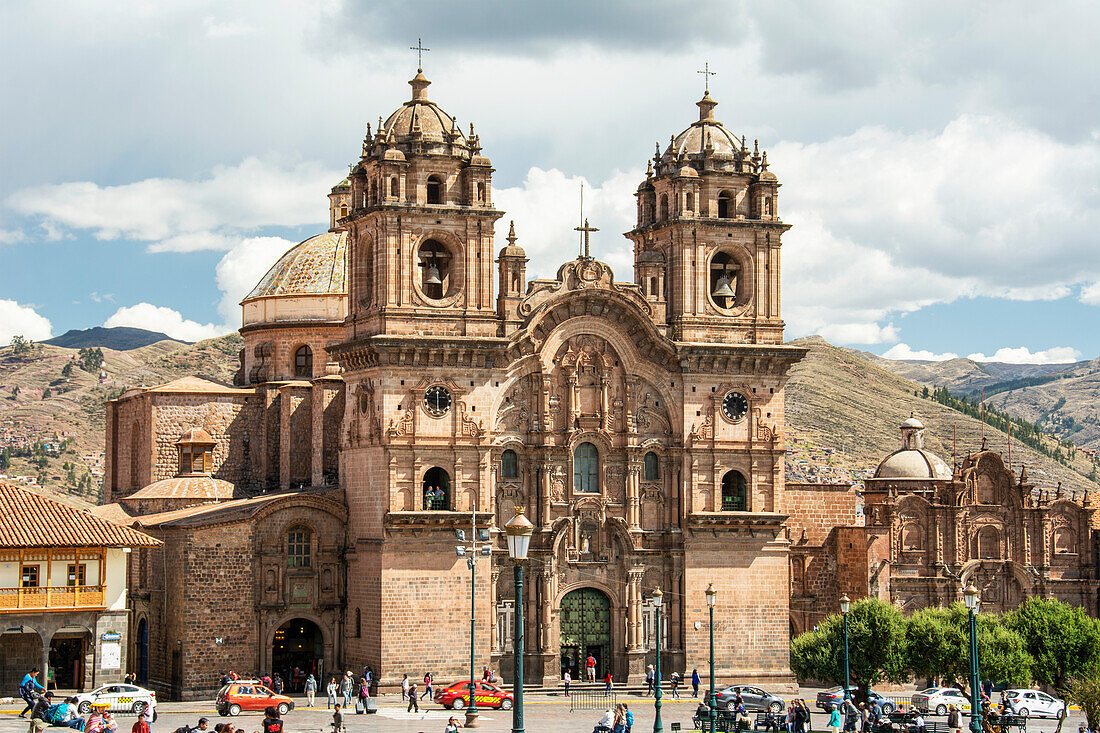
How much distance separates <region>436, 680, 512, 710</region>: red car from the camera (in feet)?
186

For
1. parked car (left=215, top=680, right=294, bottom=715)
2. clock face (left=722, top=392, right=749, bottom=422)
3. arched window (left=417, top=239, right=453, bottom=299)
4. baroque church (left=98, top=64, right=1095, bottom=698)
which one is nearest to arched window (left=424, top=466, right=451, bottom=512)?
baroque church (left=98, top=64, right=1095, bottom=698)

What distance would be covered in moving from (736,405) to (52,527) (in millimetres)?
25705

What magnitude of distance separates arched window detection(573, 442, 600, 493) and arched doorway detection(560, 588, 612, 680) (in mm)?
3828

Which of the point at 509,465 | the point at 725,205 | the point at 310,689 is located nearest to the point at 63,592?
the point at 310,689

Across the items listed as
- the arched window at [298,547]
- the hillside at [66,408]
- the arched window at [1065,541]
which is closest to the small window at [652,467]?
the arched window at [298,547]

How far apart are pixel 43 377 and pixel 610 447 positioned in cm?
14294

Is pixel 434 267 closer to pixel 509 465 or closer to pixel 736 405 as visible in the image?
pixel 509 465

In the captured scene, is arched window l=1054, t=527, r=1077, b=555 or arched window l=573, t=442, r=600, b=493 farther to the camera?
arched window l=1054, t=527, r=1077, b=555

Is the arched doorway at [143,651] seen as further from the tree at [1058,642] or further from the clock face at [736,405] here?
the tree at [1058,642]

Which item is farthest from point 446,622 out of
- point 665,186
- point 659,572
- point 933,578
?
point 933,578

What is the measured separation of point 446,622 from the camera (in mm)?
60188

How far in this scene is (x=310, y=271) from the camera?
74.1 metres

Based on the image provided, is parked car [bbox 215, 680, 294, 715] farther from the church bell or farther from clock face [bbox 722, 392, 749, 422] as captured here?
the church bell

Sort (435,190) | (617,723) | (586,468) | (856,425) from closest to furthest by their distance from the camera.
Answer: (617,723) → (435,190) → (586,468) → (856,425)
